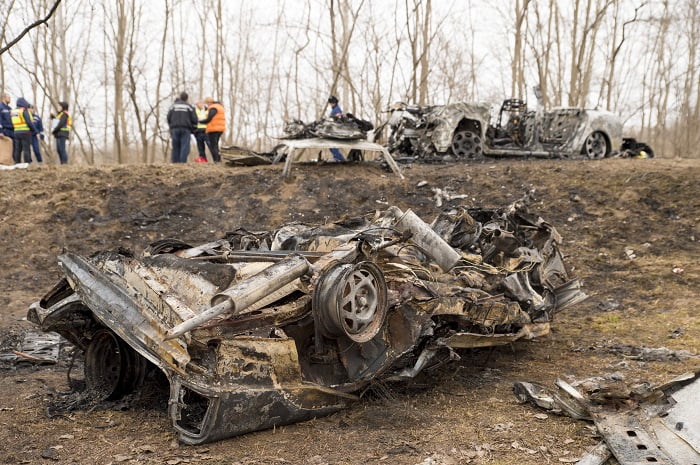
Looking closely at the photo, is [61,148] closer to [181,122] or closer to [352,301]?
[181,122]

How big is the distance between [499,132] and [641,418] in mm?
11631

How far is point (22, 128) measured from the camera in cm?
1462

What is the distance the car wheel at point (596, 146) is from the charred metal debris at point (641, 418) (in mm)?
11510

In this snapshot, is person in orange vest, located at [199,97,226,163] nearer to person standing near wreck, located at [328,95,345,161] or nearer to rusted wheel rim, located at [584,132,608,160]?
person standing near wreck, located at [328,95,345,161]

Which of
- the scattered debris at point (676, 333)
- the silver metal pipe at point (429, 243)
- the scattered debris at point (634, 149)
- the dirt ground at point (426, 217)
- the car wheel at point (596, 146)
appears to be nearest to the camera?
the dirt ground at point (426, 217)

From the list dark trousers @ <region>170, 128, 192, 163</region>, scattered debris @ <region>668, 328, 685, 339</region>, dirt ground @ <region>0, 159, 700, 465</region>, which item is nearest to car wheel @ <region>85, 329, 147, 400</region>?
dirt ground @ <region>0, 159, 700, 465</region>

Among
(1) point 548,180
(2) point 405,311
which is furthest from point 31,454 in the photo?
(1) point 548,180

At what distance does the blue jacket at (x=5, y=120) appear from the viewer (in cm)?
1441

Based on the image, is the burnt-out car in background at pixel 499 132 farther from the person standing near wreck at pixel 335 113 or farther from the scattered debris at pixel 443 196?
the scattered debris at pixel 443 196

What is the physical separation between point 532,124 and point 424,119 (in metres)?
2.64

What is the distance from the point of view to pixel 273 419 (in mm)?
4250

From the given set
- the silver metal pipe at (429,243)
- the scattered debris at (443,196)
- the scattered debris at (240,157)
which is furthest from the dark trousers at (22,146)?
the silver metal pipe at (429,243)

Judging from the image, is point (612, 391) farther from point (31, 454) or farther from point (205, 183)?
point (205, 183)

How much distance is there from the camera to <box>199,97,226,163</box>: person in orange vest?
14797 millimetres
